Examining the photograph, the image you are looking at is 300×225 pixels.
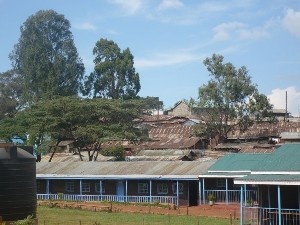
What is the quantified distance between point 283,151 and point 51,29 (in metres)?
59.6

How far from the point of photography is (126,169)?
44.4 m

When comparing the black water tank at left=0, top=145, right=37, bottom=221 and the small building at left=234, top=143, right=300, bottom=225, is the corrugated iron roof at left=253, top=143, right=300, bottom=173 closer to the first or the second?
the small building at left=234, top=143, right=300, bottom=225

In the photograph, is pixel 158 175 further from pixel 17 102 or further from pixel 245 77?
pixel 17 102

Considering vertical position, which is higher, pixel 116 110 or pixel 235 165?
pixel 116 110

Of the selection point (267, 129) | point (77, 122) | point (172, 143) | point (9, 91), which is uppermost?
point (9, 91)

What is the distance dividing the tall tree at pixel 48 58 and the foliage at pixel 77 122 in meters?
18.0

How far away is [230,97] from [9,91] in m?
49.4

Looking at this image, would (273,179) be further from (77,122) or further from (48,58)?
(48,58)

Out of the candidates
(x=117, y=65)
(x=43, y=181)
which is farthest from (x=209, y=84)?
(x=43, y=181)

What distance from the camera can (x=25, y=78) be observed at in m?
79.2

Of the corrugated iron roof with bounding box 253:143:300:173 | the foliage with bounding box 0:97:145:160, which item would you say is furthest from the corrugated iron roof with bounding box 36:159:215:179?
the corrugated iron roof with bounding box 253:143:300:173

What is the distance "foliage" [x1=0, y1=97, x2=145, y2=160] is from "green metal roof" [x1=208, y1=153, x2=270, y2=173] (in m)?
19.5

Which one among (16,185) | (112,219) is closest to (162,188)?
Answer: (112,219)

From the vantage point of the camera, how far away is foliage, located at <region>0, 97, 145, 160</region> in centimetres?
5719
